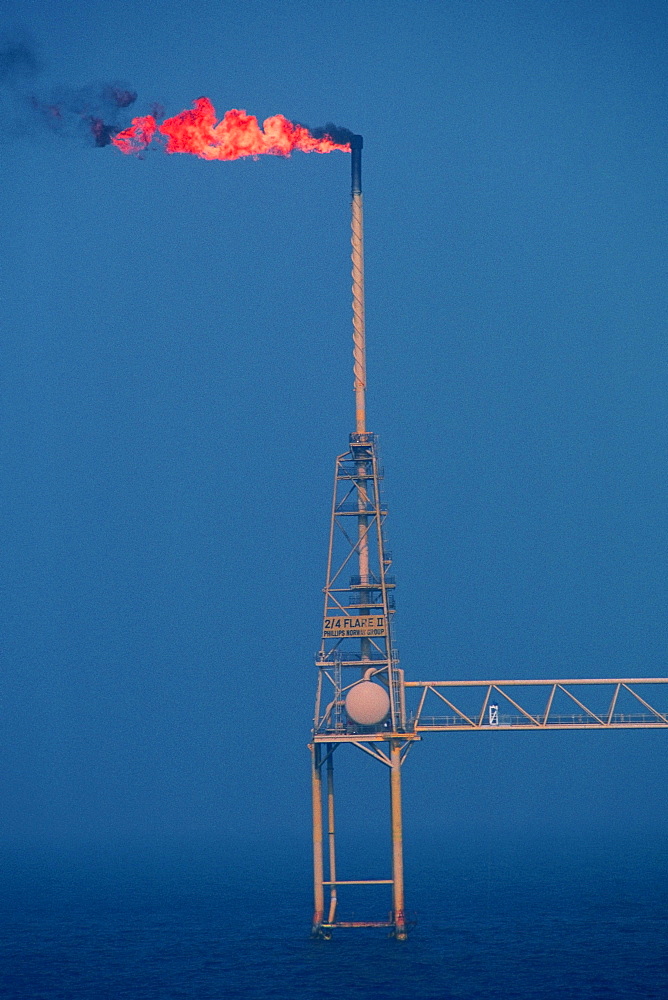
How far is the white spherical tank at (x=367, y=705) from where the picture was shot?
263 feet

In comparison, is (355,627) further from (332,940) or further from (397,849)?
(332,940)

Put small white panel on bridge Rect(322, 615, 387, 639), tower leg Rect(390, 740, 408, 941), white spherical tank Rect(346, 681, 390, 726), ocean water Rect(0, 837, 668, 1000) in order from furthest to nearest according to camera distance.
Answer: small white panel on bridge Rect(322, 615, 387, 639) → white spherical tank Rect(346, 681, 390, 726) → tower leg Rect(390, 740, 408, 941) → ocean water Rect(0, 837, 668, 1000)

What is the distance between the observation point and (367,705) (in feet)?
263

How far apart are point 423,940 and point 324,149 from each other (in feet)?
161

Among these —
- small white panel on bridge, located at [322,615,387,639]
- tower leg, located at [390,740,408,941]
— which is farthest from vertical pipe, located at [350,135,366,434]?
tower leg, located at [390,740,408,941]

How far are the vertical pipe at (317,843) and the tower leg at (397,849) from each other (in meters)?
4.15

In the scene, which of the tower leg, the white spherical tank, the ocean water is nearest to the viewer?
the ocean water

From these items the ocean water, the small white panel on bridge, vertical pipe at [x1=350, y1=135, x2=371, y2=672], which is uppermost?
vertical pipe at [x1=350, y1=135, x2=371, y2=672]

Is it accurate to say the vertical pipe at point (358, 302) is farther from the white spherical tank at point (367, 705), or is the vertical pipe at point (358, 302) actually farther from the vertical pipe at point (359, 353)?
the white spherical tank at point (367, 705)

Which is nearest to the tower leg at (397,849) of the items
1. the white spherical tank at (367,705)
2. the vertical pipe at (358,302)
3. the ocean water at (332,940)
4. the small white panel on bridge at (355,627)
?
the ocean water at (332,940)

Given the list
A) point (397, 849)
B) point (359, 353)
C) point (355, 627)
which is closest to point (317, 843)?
point (397, 849)

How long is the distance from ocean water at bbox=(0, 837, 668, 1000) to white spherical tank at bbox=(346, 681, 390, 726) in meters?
12.9

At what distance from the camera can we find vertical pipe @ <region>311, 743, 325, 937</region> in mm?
79312

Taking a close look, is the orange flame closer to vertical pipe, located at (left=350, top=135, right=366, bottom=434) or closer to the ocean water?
vertical pipe, located at (left=350, top=135, right=366, bottom=434)
